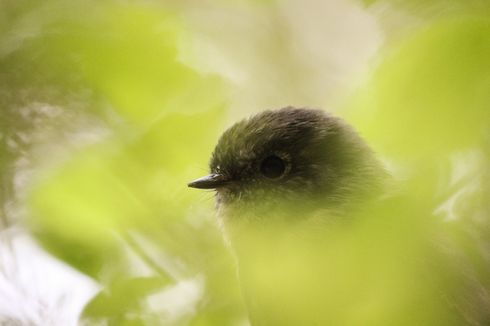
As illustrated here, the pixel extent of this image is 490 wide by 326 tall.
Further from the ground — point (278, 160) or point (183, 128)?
point (278, 160)

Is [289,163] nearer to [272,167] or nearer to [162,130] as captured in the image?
[272,167]

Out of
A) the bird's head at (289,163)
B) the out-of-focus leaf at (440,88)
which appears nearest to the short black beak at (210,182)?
the bird's head at (289,163)

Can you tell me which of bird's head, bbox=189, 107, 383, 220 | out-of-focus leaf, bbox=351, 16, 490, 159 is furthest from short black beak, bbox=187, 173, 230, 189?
out-of-focus leaf, bbox=351, 16, 490, 159

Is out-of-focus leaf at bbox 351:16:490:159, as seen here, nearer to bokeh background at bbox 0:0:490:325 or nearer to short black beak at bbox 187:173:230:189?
bokeh background at bbox 0:0:490:325

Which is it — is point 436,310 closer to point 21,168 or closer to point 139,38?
point 139,38

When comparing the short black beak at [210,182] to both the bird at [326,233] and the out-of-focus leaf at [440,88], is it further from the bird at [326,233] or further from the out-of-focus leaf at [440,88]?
the out-of-focus leaf at [440,88]

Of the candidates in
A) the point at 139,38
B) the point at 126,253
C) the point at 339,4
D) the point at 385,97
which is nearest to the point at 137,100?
the point at 139,38

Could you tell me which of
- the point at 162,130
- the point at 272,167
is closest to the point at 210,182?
the point at 272,167
